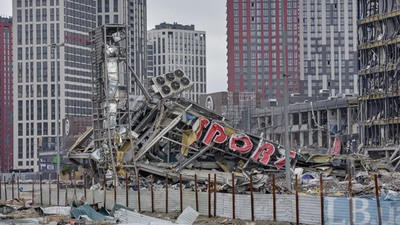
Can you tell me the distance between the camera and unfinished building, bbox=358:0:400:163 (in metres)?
99.9

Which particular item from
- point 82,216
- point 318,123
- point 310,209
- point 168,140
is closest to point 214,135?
point 168,140

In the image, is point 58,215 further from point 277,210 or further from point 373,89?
point 373,89

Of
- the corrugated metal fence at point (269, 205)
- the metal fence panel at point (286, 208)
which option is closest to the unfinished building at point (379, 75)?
the corrugated metal fence at point (269, 205)

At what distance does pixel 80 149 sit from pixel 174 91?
32.9ft

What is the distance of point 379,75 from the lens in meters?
103

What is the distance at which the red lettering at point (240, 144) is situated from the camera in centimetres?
7088

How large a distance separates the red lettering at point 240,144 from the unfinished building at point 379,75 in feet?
98.9

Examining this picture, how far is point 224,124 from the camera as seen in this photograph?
71938 millimetres

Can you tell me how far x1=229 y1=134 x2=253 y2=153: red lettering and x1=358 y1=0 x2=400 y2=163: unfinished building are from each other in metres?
30.1

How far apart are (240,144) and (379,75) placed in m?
35.1

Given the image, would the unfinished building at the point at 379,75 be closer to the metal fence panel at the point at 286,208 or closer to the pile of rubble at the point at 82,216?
the pile of rubble at the point at 82,216

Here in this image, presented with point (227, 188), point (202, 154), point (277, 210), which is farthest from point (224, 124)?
point (277, 210)

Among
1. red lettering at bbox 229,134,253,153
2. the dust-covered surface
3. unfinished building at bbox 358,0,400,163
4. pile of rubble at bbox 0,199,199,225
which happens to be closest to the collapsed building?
red lettering at bbox 229,134,253,153

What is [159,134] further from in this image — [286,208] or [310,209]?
[310,209]
